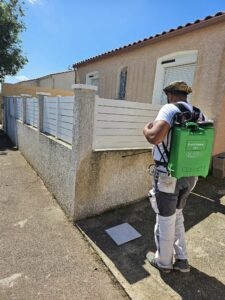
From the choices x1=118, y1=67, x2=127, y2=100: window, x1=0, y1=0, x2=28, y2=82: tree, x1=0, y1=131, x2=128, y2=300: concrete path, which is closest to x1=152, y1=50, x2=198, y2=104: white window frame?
x1=118, y1=67, x2=127, y2=100: window

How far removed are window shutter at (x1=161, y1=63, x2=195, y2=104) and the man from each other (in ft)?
11.4

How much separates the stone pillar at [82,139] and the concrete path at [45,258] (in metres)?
0.52

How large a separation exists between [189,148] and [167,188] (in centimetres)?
47

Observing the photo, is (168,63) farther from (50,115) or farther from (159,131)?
(159,131)

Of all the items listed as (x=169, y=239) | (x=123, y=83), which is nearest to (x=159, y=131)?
(x=169, y=239)

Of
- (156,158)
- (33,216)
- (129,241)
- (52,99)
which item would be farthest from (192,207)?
(52,99)

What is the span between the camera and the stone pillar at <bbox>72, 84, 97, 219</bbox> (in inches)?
118

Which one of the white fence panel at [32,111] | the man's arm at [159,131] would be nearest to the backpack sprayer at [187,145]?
the man's arm at [159,131]

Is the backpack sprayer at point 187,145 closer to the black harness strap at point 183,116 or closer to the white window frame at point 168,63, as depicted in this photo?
the black harness strap at point 183,116

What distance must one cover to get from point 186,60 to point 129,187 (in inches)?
148

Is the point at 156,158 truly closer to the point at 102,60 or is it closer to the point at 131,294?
the point at 131,294

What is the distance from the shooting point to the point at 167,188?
219 centimetres

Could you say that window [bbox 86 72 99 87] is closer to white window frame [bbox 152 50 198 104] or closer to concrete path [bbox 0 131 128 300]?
white window frame [bbox 152 50 198 104]

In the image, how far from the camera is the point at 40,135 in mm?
5176
